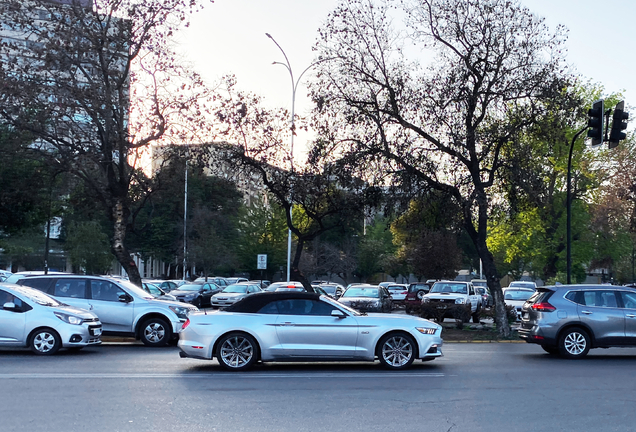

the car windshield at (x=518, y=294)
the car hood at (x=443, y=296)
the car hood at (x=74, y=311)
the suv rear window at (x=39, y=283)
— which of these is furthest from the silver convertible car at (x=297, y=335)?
the car windshield at (x=518, y=294)

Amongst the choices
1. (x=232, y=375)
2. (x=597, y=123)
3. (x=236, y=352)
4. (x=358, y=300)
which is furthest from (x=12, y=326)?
(x=358, y=300)

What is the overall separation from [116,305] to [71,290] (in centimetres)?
119

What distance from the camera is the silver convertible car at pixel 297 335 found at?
13.4m

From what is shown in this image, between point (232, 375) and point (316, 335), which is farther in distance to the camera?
point (316, 335)

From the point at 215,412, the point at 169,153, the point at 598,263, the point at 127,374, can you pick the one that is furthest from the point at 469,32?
the point at 598,263

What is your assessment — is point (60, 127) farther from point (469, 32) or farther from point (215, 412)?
point (215, 412)

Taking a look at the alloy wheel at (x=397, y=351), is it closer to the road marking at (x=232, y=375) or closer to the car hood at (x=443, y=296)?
the road marking at (x=232, y=375)

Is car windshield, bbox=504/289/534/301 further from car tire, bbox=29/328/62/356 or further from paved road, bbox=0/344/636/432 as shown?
car tire, bbox=29/328/62/356

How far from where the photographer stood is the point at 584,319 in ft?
53.2

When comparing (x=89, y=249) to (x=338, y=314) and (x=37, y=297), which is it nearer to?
(x=37, y=297)

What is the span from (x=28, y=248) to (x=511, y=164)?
158ft

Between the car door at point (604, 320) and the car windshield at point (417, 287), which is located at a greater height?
the car windshield at point (417, 287)

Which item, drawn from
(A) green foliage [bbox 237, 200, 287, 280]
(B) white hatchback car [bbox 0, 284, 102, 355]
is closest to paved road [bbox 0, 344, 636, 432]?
(B) white hatchback car [bbox 0, 284, 102, 355]

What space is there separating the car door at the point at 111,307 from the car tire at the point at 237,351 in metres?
5.67
